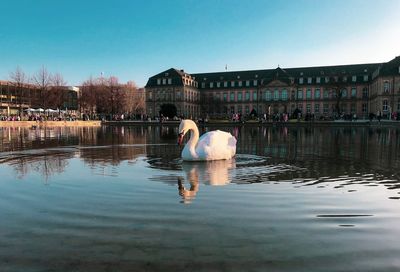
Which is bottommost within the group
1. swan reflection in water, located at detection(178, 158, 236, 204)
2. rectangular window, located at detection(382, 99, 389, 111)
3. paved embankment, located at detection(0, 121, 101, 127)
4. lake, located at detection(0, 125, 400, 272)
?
lake, located at detection(0, 125, 400, 272)

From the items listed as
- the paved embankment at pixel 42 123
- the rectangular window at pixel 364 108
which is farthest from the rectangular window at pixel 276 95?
the paved embankment at pixel 42 123

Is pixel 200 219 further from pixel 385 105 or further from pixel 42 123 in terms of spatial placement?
pixel 385 105

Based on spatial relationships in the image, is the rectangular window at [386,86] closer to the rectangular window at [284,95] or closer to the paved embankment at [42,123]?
the rectangular window at [284,95]

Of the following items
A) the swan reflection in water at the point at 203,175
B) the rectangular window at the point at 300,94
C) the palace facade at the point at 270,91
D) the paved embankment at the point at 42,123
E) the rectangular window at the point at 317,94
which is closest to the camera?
the swan reflection in water at the point at 203,175

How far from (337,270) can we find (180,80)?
11106 centimetres

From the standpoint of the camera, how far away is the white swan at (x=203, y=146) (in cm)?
1207

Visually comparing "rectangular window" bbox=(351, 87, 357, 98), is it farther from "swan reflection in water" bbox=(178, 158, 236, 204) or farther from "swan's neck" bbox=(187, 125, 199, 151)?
"swan's neck" bbox=(187, 125, 199, 151)

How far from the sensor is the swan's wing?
12078 mm

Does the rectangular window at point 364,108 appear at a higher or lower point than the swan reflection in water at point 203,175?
higher

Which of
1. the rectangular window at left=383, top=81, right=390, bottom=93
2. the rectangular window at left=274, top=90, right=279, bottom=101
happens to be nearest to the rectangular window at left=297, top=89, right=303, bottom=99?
the rectangular window at left=274, top=90, right=279, bottom=101

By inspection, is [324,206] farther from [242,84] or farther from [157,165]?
[242,84]

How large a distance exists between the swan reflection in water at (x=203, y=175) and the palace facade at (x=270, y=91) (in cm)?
8691

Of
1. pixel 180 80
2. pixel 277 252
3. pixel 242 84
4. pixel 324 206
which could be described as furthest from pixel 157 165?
pixel 242 84

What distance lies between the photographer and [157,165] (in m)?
12.1
